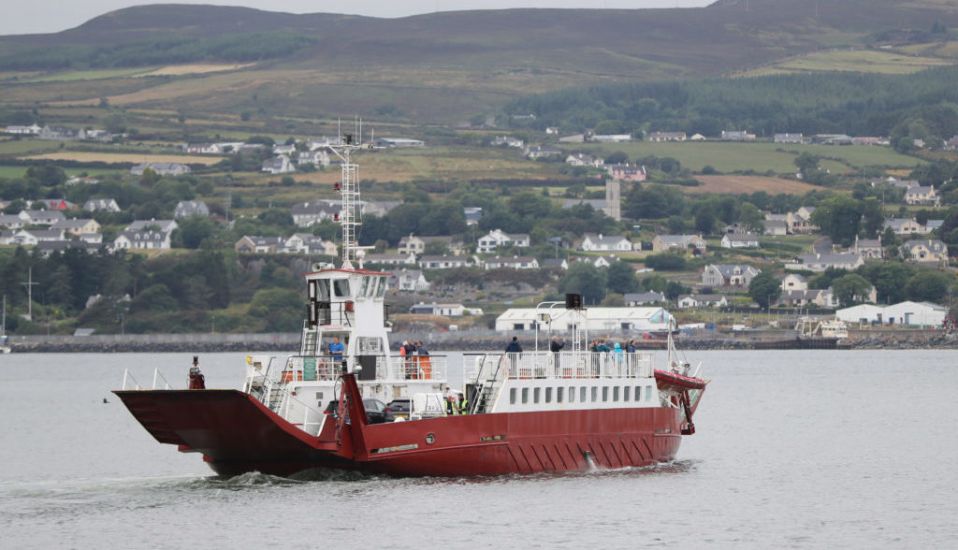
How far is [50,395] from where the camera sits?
9844 cm

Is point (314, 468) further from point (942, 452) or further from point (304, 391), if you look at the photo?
point (942, 452)

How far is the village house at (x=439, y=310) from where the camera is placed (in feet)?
631

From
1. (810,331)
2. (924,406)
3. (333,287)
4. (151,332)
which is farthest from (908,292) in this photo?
(333,287)

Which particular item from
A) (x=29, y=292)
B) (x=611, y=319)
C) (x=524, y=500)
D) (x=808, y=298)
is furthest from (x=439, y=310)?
(x=524, y=500)

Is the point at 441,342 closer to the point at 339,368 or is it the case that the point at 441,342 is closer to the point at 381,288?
the point at 381,288

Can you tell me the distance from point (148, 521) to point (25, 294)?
476ft

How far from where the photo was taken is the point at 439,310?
193 metres

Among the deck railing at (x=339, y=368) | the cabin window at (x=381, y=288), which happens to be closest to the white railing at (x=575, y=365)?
the deck railing at (x=339, y=368)

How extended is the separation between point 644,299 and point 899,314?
82.7 ft

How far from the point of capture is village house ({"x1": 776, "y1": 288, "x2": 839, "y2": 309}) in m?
195

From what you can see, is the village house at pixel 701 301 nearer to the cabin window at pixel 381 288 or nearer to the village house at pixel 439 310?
the village house at pixel 439 310

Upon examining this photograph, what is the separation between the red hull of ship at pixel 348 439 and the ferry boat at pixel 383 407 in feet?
0.11

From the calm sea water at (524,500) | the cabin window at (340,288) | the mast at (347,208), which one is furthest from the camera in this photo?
the mast at (347,208)

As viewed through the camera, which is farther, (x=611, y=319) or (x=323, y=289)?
(x=611, y=319)
